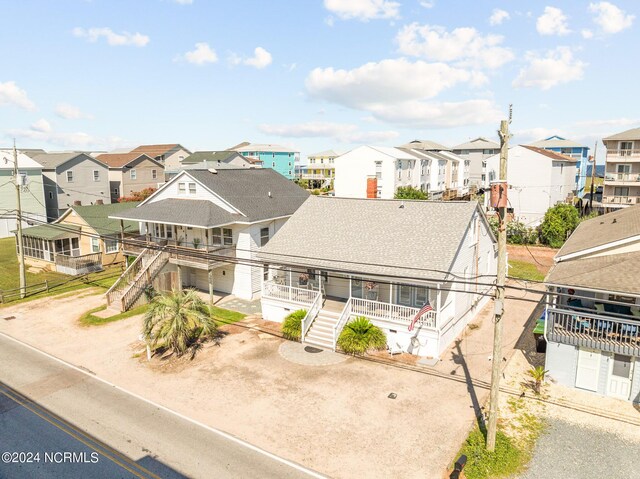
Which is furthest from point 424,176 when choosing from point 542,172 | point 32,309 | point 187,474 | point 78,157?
point 187,474

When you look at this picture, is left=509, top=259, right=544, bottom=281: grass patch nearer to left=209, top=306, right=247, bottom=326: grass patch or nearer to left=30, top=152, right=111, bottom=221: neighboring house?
left=209, top=306, right=247, bottom=326: grass patch

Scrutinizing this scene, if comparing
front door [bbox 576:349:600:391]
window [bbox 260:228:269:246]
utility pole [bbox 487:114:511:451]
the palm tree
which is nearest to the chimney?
window [bbox 260:228:269:246]

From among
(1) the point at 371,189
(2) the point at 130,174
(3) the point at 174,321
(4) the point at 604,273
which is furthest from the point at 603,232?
(2) the point at 130,174

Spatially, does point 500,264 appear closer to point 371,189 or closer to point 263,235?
point 371,189

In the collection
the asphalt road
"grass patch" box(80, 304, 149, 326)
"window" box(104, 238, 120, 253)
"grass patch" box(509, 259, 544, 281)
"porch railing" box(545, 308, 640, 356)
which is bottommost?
the asphalt road

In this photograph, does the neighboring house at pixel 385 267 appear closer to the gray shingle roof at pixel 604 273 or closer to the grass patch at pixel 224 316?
the grass patch at pixel 224 316

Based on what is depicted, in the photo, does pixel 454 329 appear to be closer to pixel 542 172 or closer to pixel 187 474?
pixel 187 474
